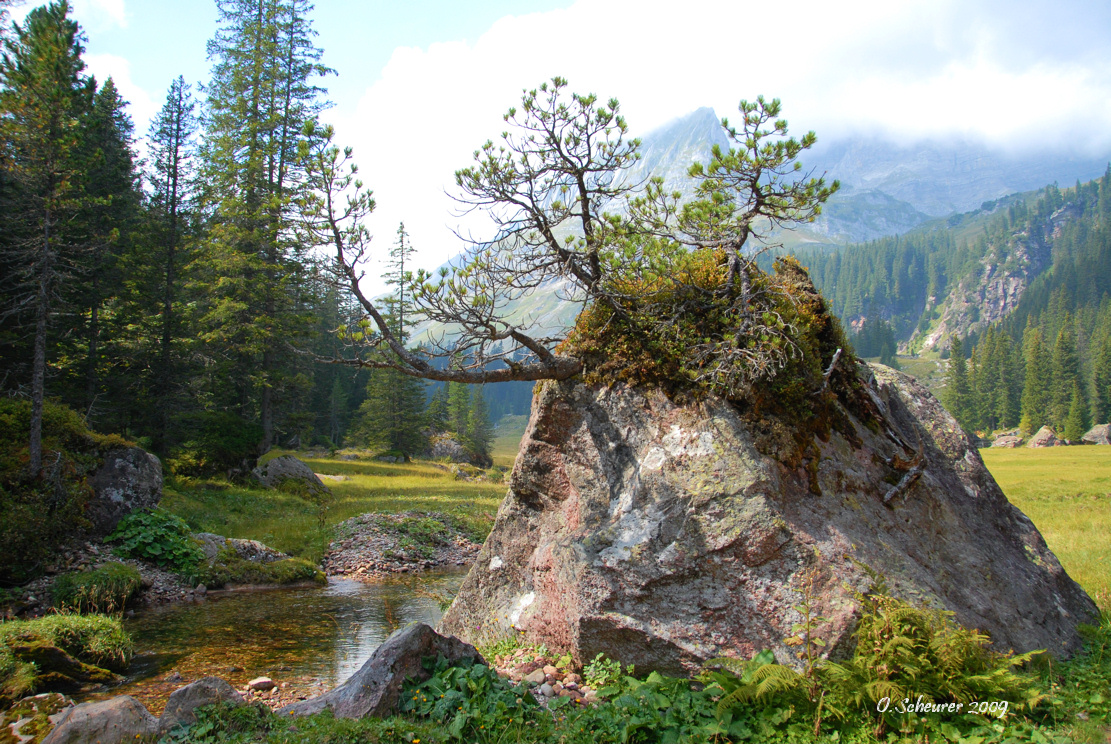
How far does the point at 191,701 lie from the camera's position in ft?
17.6

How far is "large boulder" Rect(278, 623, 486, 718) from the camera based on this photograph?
5.41m

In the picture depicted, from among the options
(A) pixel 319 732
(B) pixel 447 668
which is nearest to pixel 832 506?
(B) pixel 447 668

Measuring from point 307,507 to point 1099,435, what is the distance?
334ft

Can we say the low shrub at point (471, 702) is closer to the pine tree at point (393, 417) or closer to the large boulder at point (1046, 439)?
the pine tree at point (393, 417)

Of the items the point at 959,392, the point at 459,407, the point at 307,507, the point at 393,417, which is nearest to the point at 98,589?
the point at 307,507

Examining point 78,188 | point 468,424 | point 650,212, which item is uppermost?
point 78,188

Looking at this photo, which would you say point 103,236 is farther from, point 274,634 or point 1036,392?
point 1036,392

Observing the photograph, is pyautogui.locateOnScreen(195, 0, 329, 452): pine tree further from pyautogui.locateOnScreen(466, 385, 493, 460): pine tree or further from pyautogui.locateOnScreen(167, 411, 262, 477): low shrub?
pyautogui.locateOnScreen(466, 385, 493, 460): pine tree

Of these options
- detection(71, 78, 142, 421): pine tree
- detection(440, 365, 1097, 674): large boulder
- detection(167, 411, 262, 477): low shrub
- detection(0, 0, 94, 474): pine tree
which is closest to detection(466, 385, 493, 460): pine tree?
detection(167, 411, 262, 477): low shrub

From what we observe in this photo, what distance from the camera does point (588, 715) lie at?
5.14m

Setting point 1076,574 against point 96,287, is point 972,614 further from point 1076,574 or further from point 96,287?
point 96,287

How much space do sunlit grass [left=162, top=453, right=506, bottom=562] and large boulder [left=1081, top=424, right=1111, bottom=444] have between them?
3459 inches

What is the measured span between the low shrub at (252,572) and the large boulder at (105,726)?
954 centimetres

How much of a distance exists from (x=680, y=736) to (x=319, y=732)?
2.93m
